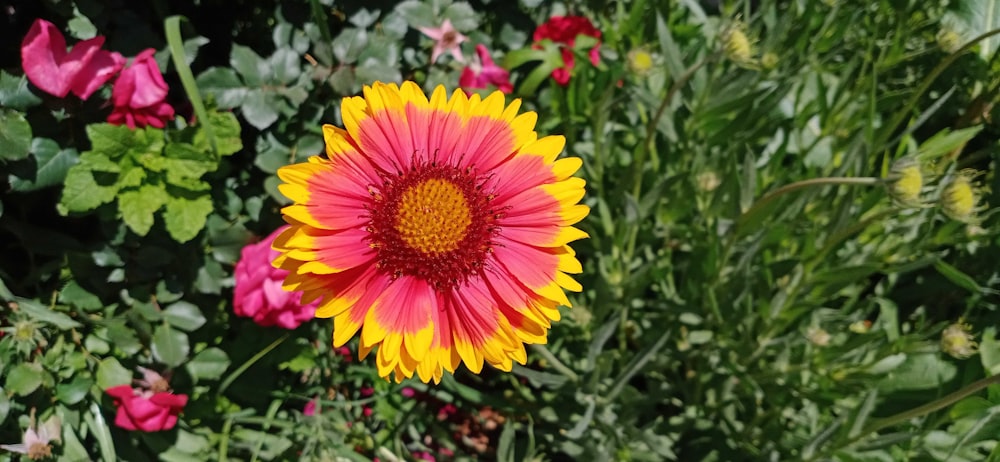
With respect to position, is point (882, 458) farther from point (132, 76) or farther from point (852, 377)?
point (132, 76)

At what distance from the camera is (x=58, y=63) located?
1.06 m

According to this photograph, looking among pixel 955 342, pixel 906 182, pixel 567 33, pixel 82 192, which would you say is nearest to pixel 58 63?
pixel 82 192

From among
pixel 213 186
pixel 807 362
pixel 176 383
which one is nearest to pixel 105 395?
pixel 176 383

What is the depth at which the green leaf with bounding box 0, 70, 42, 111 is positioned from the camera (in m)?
1.08

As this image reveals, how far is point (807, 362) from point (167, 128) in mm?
1400

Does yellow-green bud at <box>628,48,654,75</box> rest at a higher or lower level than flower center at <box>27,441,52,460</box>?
higher

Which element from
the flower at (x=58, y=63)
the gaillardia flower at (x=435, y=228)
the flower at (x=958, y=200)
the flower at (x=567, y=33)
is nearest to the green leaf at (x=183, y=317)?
the flower at (x=58, y=63)

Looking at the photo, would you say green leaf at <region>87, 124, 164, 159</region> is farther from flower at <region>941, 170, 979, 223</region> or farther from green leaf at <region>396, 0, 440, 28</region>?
flower at <region>941, 170, 979, 223</region>

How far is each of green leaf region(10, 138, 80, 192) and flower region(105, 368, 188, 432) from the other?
0.40 metres

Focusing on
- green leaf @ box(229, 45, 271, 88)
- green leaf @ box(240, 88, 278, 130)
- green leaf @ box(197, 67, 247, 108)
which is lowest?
green leaf @ box(240, 88, 278, 130)

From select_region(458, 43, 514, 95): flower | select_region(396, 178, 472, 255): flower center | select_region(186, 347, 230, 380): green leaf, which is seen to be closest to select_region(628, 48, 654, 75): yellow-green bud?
select_region(458, 43, 514, 95): flower

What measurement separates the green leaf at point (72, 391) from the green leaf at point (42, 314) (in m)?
0.11

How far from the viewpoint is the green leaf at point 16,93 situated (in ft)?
3.56

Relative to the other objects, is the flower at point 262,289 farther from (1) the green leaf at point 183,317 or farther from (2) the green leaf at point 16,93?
(2) the green leaf at point 16,93
